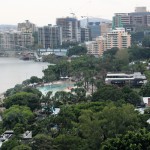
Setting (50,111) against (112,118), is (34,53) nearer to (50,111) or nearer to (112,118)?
(50,111)

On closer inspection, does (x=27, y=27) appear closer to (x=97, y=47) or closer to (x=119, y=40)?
(x=97, y=47)

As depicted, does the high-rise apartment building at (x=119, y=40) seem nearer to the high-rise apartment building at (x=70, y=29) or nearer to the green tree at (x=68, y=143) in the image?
the high-rise apartment building at (x=70, y=29)

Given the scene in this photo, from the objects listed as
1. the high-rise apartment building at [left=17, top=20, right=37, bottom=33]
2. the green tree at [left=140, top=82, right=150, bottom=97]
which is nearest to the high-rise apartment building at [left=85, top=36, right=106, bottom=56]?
the high-rise apartment building at [left=17, top=20, right=37, bottom=33]

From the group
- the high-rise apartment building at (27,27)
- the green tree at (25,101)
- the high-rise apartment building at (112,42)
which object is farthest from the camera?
the high-rise apartment building at (27,27)

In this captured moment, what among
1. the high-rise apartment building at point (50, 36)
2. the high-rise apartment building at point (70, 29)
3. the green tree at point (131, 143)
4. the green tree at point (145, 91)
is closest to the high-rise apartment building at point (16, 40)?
the high-rise apartment building at point (50, 36)

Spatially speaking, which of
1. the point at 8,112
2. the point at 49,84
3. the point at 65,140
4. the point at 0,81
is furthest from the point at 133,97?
the point at 0,81

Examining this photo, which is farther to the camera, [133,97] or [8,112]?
[133,97]
